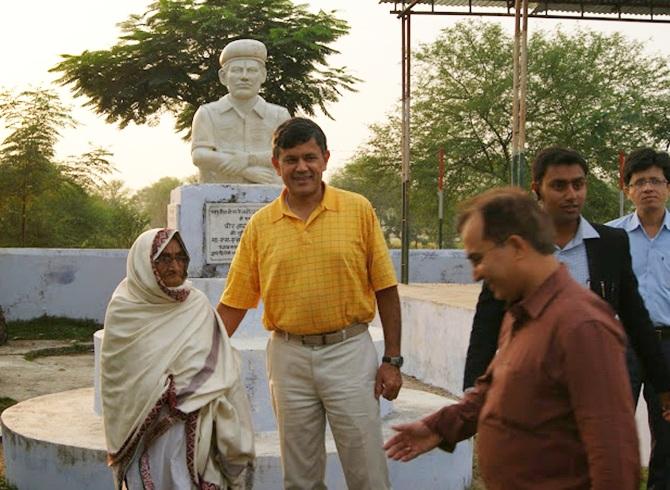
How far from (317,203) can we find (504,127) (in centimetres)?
2933

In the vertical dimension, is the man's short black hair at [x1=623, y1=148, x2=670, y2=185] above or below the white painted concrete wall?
above

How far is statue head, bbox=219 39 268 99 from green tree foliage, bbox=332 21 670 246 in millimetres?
25169

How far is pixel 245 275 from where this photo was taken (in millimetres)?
3859

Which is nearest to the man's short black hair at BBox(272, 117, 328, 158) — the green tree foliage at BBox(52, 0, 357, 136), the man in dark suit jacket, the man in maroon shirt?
the man in dark suit jacket

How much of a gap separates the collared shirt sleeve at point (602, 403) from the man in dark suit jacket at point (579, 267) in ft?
3.96

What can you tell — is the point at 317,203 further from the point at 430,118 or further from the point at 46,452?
the point at 430,118

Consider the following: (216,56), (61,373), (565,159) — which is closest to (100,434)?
(565,159)

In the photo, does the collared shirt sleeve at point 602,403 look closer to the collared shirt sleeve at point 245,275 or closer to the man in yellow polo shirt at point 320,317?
the man in yellow polo shirt at point 320,317

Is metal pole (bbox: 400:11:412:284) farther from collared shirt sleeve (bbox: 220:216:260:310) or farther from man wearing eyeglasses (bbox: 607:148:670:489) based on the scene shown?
collared shirt sleeve (bbox: 220:216:260:310)

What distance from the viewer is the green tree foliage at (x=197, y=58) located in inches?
906

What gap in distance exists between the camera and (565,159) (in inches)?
124

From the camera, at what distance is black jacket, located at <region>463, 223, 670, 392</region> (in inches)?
125

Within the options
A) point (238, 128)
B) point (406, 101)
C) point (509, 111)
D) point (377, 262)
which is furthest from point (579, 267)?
point (509, 111)

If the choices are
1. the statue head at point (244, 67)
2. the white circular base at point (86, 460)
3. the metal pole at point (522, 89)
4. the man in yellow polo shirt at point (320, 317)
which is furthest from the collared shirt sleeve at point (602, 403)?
the metal pole at point (522, 89)
